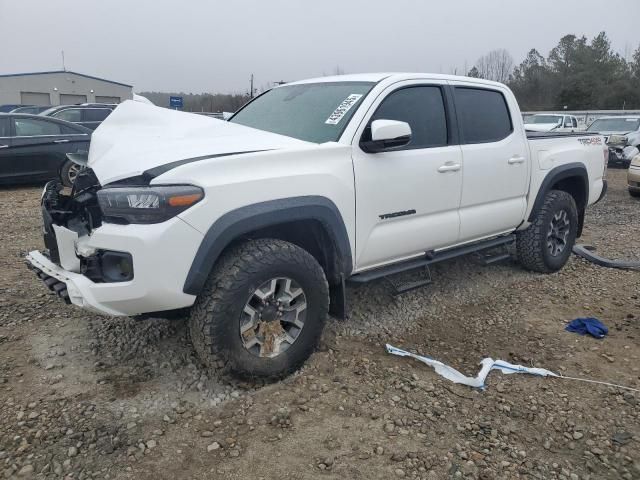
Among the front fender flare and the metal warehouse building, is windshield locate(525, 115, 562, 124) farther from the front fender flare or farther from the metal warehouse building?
the metal warehouse building

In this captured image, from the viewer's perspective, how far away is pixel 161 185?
2.62 metres

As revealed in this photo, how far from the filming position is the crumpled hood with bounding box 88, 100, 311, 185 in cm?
286

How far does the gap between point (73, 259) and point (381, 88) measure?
2282 millimetres

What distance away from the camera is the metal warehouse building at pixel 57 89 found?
1644 inches

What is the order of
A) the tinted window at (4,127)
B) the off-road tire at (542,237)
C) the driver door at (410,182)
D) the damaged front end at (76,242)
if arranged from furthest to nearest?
the tinted window at (4,127), the off-road tire at (542,237), the driver door at (410,182), the damaged front end at (76,242)

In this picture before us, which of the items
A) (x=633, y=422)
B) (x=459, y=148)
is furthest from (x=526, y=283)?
(x=633, y=422)

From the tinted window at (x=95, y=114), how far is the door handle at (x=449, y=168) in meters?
12.5

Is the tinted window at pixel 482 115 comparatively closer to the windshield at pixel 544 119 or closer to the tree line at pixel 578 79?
the windshield at pixel 544 119

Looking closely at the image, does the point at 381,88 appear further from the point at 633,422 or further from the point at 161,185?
the point at 633,422

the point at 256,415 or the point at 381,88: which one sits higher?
the point at 381,88

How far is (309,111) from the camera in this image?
3.76 m

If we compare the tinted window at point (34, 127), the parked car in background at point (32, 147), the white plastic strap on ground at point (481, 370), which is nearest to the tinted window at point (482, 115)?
the white plastic strap on ground at point (481, 370)

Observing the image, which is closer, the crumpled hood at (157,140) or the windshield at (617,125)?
the crumpled hood at (157,140)

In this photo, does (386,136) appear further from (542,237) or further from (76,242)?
(542,237)
